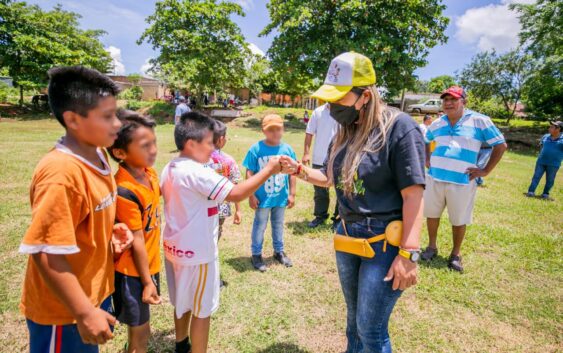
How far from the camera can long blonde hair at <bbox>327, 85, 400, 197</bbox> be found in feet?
6.01

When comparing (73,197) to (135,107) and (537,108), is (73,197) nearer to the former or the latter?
(135,107)

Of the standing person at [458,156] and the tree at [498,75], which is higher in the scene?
the tree at [498,75]

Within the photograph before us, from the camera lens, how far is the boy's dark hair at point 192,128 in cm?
225

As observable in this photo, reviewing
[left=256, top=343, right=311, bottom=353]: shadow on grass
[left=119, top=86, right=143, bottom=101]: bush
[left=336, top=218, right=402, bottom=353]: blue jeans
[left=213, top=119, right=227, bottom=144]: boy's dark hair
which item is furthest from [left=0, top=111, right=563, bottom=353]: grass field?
[left=119, top=86, right=143, bottom=101]: bush

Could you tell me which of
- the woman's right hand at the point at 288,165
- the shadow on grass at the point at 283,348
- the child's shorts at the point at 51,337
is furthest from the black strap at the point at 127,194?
the shadow on grass at the point at 283,348

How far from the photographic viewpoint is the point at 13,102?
100ft

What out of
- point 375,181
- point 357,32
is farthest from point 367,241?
point 357,32

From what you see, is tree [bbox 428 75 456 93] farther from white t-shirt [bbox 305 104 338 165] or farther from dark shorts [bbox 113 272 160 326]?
dark shorts [bbox 113 272 160 326]

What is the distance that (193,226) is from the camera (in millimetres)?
2227

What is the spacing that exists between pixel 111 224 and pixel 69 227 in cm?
40

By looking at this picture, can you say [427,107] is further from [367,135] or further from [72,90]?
[72,90]

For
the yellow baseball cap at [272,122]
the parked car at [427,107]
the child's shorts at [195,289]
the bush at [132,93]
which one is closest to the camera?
the child's shorts at [195,289]

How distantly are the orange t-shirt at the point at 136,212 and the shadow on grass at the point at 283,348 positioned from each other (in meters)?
1.38

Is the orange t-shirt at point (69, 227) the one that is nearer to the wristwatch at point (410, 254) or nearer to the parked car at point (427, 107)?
the wristwatch at point (410, 254)
